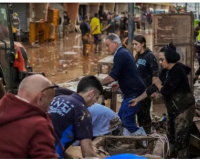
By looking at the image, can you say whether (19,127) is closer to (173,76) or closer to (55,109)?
(55,109)

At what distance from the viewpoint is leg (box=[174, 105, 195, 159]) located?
5480mm

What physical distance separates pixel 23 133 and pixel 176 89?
3.32 meters

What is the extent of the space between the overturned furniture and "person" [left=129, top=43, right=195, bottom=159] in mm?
1086

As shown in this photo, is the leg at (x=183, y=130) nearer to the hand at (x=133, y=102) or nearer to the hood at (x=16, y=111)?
the hand at (x=133, y=102)

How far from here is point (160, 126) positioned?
21.6 ft

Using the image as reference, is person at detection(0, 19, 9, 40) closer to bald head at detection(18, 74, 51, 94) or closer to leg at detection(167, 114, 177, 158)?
leg at detection(167, 114, 177, 158)

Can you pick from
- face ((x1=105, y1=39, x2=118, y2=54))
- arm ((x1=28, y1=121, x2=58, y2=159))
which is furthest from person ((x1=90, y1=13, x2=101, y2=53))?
arm ((x1=28, y1=121, x2=58, y2=159))

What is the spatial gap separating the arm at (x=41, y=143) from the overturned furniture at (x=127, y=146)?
4.76 feet

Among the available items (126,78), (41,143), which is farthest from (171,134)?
(41,143)

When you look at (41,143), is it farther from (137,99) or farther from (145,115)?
(145,115)

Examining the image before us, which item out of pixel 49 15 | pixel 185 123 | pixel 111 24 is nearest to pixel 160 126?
pixel 185 123

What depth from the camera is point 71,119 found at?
3.51 m

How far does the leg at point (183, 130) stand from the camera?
18.0ft

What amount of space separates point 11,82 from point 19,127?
5715 mm
